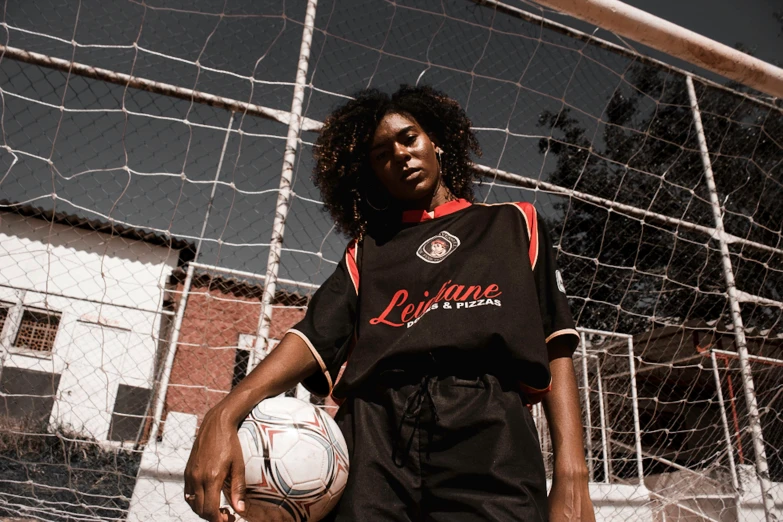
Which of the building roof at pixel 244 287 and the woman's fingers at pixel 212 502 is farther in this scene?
the building roof at pixel 244 287

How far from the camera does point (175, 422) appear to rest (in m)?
2.97

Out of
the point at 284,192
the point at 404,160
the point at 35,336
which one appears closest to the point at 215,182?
the point at 284,192

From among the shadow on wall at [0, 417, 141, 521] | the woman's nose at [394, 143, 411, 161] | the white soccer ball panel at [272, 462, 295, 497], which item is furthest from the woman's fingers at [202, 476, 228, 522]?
the shadow on wall at [0, 417, 141, 521]

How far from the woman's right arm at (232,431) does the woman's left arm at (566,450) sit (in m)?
0.56

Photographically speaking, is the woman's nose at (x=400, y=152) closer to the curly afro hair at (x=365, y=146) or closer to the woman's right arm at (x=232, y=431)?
the curly afro hair at (x=365, y=146)

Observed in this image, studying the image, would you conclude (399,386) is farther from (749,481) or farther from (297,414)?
(749,481)

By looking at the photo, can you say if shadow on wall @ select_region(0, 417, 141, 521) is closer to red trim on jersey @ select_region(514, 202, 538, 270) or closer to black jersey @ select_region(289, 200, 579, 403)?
black jersey @ select_region(289, 200, 579, 403)

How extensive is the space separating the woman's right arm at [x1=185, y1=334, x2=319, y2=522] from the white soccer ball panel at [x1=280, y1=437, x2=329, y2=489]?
0.31 feet

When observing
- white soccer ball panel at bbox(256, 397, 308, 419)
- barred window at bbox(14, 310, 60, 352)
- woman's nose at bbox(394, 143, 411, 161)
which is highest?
barred window at bbox(14, 310, 60, 352)

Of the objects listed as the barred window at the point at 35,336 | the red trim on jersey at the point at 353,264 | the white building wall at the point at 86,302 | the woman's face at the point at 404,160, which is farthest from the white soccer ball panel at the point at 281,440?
the barred window at the point at 35,336

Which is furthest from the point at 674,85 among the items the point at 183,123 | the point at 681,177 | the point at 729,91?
the point at 183,123

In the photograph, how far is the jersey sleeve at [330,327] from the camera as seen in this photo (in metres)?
1.33

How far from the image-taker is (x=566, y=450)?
1194mm

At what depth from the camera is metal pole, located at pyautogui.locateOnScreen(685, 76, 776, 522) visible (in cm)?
344
